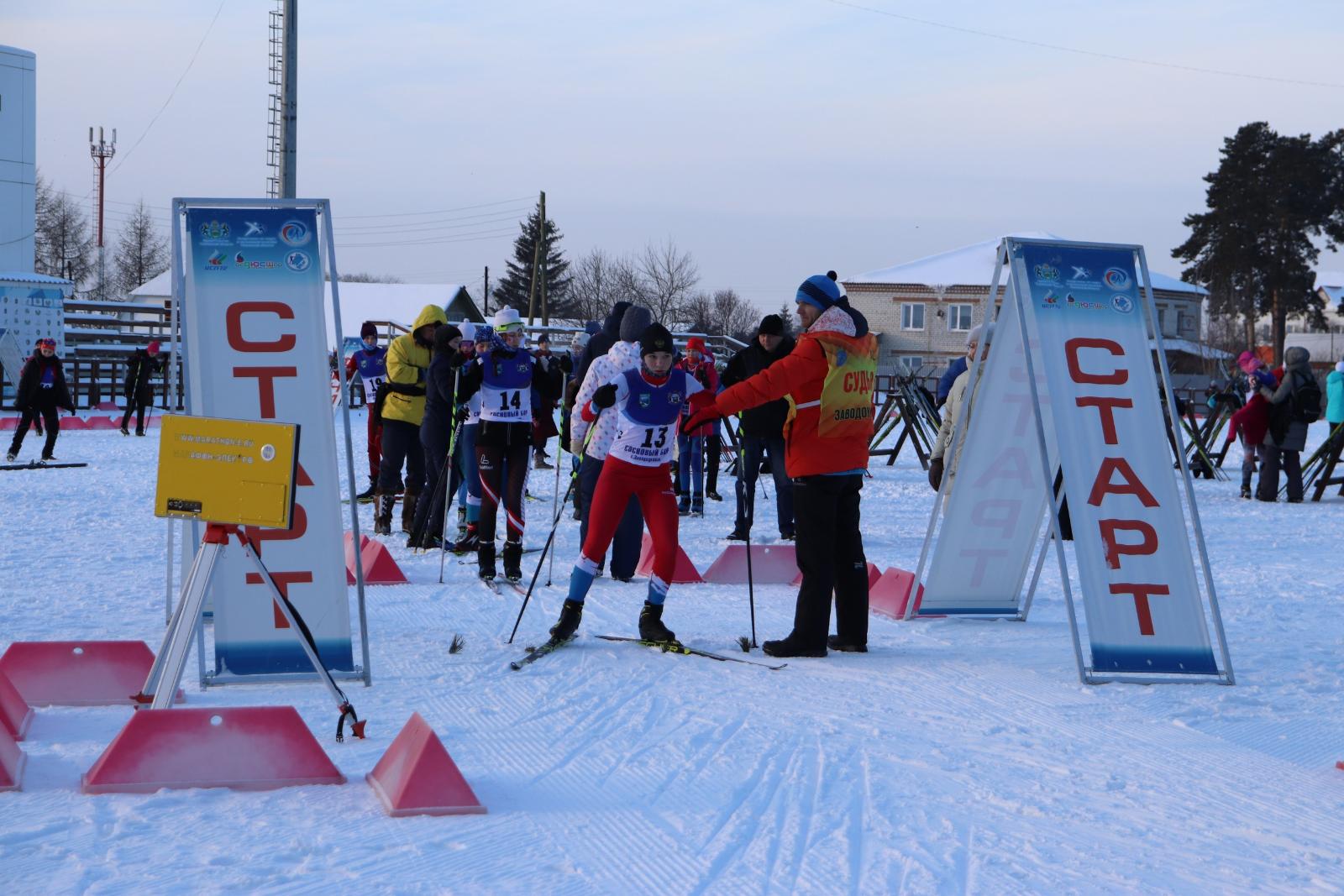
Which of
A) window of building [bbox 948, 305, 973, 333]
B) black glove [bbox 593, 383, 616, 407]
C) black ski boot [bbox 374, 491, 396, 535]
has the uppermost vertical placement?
window of building [bbox 948, 305, 973, 333]

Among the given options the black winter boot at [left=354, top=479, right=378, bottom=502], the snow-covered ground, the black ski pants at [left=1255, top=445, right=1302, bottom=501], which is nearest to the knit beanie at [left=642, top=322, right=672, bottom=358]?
the snow-covered ground

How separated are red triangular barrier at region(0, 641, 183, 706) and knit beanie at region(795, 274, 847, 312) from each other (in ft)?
11.4

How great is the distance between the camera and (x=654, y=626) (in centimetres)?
711

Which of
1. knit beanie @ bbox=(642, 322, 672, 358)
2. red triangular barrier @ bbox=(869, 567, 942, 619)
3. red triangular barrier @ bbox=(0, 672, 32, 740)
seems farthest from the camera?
red triangular barrier @ bbox=(869, 567, 942, 619)

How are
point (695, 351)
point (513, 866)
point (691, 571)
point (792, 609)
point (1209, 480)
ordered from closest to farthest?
1. point (513, 866)
2. point (792, 609)
3. point (691, 571)
4. point (695, 351)
5. point (1209, 480)

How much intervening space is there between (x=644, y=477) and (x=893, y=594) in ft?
6.56

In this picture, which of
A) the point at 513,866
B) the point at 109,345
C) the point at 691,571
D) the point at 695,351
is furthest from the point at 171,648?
the point at 109,345

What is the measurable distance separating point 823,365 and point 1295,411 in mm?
11337

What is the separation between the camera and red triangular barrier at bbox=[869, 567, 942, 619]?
825cm

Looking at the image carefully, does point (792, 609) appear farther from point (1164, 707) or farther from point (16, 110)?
point (16, 110)

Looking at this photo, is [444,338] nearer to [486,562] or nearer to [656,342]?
[486,562]

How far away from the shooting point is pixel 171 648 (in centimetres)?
486

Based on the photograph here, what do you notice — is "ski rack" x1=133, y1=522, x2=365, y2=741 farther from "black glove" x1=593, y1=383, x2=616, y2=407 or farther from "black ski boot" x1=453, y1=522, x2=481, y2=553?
"black ski boot" x1=453, y1=522, x2=481, y2=553

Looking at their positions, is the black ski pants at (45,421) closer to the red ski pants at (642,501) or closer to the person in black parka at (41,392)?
the person in black parka at (41,392)
